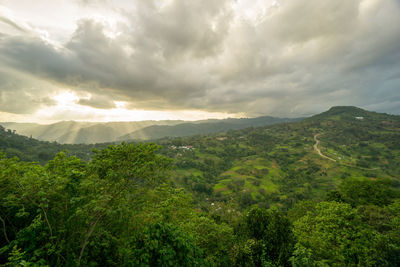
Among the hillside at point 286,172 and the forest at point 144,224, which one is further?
the hillside at point 286,172

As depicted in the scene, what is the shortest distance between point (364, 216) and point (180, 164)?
144m

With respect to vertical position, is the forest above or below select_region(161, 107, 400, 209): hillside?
above

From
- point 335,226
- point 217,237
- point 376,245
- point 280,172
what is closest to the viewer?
point 376,245

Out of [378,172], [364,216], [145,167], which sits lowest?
[378,172]

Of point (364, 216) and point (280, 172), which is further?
point (280, 172)

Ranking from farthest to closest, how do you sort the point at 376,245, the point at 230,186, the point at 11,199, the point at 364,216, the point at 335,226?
the point at 230,186 < the point at 364,216 < the point at 335,226 < the point at 376,245 < the point at 11,199

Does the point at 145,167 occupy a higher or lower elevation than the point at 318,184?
higher

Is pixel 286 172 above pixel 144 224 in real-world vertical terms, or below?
below

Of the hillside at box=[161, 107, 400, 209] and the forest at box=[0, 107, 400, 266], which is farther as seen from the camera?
the hillside at box=[161, 107, 400, 209]

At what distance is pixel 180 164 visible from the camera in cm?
16175

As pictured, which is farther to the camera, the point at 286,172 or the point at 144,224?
the point at 286,172

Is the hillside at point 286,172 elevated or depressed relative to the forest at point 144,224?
depressed

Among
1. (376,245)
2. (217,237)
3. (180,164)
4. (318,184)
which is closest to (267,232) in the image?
(217,237)

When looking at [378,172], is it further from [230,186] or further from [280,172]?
[230,186]
